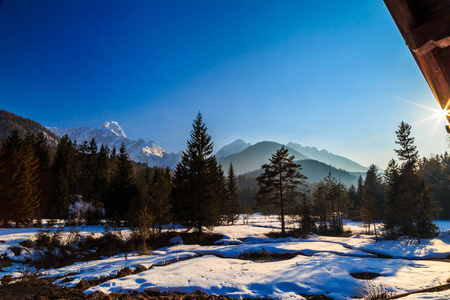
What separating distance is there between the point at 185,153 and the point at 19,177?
64.0 ft

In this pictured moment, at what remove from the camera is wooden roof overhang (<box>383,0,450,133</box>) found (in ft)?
7.24

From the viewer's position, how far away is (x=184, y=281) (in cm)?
879

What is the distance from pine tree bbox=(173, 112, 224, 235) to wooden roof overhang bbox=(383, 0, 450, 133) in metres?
24.3

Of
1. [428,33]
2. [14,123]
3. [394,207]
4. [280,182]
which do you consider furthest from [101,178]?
[14,123]

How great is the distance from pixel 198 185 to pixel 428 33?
2488 cm

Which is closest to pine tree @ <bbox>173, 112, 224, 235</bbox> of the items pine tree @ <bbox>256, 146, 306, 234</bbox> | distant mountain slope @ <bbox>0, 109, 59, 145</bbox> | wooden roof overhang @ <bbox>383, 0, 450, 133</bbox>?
pine tree @ <bbox>256, 146, 306, 234</bbox>

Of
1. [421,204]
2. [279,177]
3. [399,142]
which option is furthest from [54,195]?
[399,142]

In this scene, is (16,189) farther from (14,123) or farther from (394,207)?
(14,123)

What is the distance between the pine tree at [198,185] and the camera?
993 inches

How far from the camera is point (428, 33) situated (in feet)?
7.29

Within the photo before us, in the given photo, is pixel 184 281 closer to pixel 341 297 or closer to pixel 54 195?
pixel 341 297

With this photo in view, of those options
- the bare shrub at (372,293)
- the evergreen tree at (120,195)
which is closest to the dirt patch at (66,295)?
the bare shrub at (372,293)

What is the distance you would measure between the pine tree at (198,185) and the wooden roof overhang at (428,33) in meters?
24.3

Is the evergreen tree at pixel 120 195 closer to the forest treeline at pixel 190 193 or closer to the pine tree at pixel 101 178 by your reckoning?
the forest treeline at pixel 190 193
